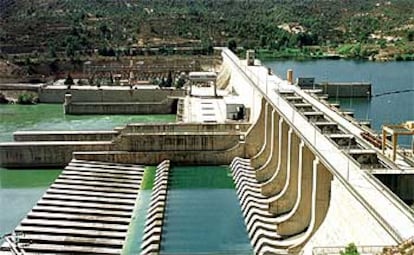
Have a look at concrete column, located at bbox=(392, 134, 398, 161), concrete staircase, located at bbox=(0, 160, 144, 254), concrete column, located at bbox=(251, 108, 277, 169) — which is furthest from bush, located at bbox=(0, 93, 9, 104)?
concrete column, located at bbox=(392, 134, 398, 161)

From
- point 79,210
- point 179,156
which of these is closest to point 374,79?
point 179,156

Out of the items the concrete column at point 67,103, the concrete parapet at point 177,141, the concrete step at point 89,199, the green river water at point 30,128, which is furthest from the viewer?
the concrete column at point 67,103

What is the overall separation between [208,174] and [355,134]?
23.9 feet

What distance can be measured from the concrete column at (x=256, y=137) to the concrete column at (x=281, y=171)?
13.0 ft

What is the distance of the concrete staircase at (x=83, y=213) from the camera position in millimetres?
17078

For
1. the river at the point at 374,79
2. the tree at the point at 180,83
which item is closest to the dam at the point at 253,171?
the tree at the point at 180,83

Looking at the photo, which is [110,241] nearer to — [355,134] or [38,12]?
[355,134]

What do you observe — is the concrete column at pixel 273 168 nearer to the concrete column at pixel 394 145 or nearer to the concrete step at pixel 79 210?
the concrete step at pixel 79 210

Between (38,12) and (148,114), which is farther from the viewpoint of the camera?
(38,12)

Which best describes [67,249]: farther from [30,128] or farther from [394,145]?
[30,128]

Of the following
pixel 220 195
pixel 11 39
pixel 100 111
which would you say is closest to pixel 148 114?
pixel 100 111

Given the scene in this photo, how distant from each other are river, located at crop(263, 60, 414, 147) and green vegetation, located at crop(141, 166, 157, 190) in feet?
33.5

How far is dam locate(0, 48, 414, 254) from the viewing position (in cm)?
1365

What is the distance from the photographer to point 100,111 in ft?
123
